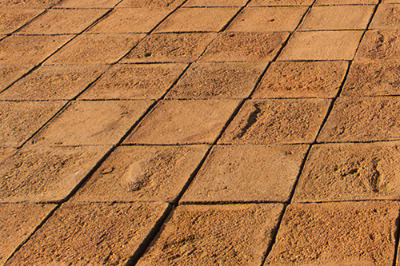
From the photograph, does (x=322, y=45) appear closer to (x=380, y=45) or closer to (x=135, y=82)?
(x=380, y=45)

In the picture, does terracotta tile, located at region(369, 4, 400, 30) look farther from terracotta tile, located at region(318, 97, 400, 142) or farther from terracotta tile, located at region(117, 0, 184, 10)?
terracotta tile, located at region(117, 0, 184, 10)

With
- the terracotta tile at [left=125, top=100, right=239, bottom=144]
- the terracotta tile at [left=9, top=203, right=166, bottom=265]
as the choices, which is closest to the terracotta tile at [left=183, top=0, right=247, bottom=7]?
the terracotta tile at [left=125, top=100, right=239, bottom=144]

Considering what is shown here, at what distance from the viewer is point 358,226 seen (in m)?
2.99

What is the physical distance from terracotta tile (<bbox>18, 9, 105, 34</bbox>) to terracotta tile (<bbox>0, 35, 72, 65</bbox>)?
150mm

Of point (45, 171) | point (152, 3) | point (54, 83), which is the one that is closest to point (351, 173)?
point (45, 171)

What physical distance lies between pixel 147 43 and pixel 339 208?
9.01ft

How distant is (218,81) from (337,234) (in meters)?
1.91

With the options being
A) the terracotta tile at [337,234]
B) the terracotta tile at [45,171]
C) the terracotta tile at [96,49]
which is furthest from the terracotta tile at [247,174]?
the terracotta tile at [96,49]

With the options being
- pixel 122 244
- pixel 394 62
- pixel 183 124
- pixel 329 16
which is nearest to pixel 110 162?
pixel 183 124

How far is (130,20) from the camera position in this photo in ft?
19.7

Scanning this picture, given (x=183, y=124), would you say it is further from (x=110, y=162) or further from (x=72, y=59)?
(x=72, y=59)

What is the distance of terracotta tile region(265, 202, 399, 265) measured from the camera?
9.21 feet

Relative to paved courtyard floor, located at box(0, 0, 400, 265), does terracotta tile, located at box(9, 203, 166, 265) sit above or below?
above

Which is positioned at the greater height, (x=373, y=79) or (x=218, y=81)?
(x=218, y=81)
